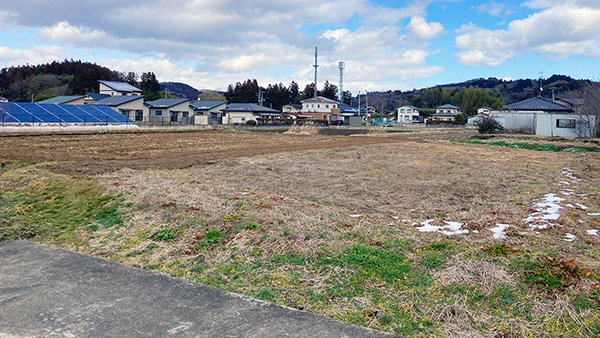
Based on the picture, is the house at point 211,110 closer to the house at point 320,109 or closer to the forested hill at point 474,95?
the house at point 320,109

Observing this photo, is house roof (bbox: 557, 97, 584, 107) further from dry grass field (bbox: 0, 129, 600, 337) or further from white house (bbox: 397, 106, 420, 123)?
white house (bbox: 397, 106, 420, 123)

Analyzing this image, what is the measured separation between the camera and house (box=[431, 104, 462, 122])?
8544cm

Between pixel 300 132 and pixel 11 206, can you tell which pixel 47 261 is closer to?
pixel 11 206

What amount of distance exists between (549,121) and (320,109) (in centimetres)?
4382

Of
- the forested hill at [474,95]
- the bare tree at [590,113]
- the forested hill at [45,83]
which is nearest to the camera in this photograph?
the bare tree at [590,113]

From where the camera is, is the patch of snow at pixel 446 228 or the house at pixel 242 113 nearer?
the patch of snow at pixel 446 228

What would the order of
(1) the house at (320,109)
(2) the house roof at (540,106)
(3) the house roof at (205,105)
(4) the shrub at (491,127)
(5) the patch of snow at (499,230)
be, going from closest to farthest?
(5) the patch of snow at (499,230), (4) the shrub at (491,127), (2) the house roof at (540,106), (3) the house roof at (205,105), (1) the house at (320,109)

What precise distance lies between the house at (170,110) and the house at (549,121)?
123 ft

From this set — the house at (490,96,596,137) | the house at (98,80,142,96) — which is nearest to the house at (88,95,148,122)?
the house at (98,80,142,96)

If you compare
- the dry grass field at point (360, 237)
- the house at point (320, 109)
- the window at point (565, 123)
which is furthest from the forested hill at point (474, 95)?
the dry grass field at point (360, 237)

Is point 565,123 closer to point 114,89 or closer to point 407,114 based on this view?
point 407,114

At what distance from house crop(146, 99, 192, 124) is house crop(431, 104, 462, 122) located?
51979 millimetres

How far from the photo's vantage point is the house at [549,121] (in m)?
31.6

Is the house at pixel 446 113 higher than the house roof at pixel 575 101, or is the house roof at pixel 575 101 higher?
the house at pixel 446 113
